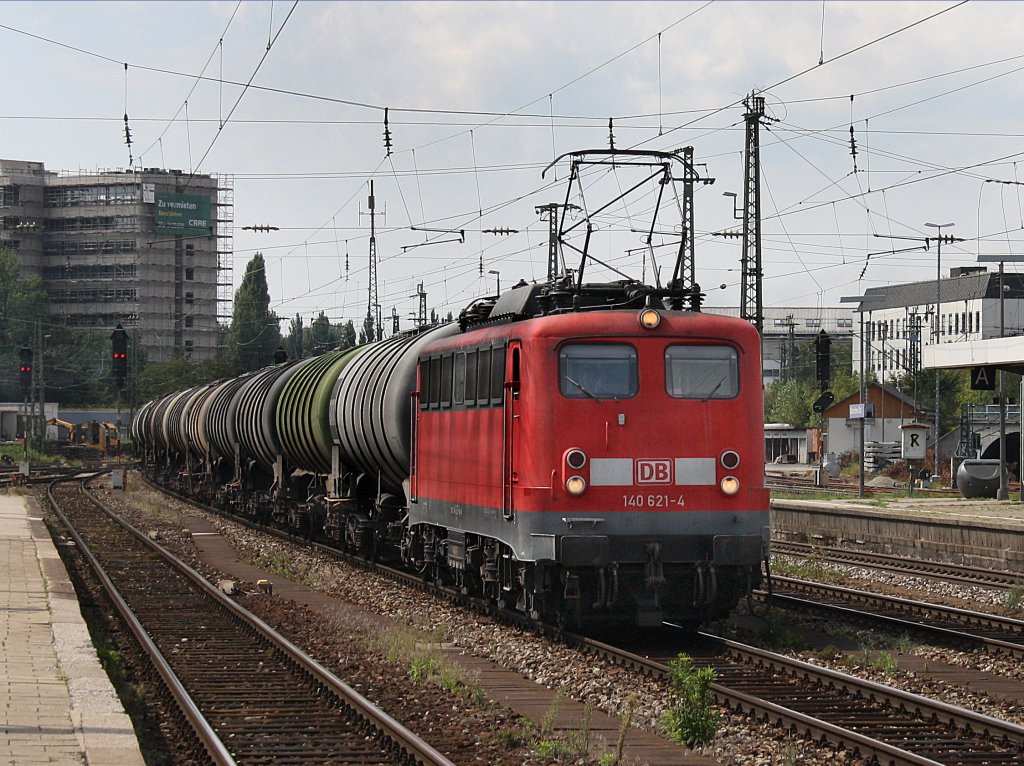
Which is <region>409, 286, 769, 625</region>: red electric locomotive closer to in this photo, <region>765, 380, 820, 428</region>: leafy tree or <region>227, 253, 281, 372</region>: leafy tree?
<region>765, 380, 820, 428</region>: leafy tree

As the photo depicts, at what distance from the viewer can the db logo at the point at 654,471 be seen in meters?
13.6

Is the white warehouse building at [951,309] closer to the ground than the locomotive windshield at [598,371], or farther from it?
farther from it

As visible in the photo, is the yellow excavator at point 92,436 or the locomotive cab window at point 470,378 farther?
the yellow excavator at point 92,436

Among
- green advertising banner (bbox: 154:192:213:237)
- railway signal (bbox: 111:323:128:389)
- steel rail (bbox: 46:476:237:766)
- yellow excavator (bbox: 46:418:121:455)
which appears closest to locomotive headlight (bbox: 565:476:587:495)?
steel rail (bbox: 46:476:237:766)

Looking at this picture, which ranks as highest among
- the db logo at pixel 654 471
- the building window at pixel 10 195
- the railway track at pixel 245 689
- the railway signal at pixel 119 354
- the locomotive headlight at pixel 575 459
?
the building window at pixel 10 195

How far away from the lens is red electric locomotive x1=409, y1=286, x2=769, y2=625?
13.5 meters

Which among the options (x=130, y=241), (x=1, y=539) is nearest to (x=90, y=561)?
(x=1, y=539)

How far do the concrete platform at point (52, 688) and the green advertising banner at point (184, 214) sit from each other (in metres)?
126

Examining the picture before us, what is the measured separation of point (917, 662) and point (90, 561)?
52.0 feet

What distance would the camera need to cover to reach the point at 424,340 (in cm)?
1909

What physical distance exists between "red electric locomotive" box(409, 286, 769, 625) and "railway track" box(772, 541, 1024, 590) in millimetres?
7312

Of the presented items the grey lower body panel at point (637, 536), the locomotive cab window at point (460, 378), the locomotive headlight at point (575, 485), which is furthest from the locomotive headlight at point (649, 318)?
the locomotive cab window at point (460, 378)

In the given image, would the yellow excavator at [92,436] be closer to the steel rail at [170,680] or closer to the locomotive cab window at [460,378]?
the steel rail at [170,680]

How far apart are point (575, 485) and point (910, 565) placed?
12.1m
